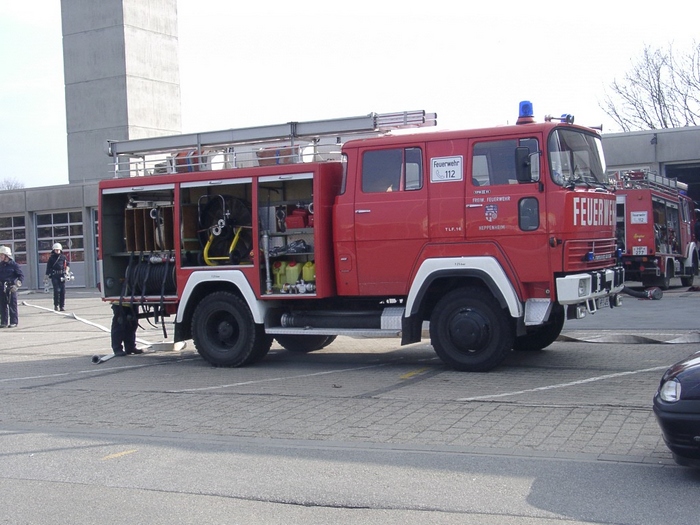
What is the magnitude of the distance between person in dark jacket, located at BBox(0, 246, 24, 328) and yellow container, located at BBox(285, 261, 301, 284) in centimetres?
1061

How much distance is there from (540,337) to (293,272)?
11.8ft

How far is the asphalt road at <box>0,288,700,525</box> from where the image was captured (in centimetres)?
564

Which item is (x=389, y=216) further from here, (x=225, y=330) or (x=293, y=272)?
(x=225, y=330)

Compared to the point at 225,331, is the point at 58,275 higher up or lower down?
higher up

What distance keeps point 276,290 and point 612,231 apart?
14.9ft

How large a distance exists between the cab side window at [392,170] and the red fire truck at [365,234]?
18 mm

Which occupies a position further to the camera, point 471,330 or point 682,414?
point 471,330

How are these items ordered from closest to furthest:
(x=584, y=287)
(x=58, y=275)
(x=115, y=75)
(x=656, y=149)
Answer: (x=584, y=287) < (x=58, y=275) < (x=656, y=149) < (x=115, y=75)

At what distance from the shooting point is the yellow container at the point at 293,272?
11.7 meters

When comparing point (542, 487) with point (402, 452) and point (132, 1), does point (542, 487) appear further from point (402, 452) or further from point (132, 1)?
point (132, 1)

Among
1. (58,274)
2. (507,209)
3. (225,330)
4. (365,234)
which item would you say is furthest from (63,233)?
(507,209)

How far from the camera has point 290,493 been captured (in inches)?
236

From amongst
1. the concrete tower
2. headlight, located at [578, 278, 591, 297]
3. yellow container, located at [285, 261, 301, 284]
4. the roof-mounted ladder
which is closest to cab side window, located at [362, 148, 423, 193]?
the roof-mounted ladder

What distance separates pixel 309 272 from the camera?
11578 millimetres
